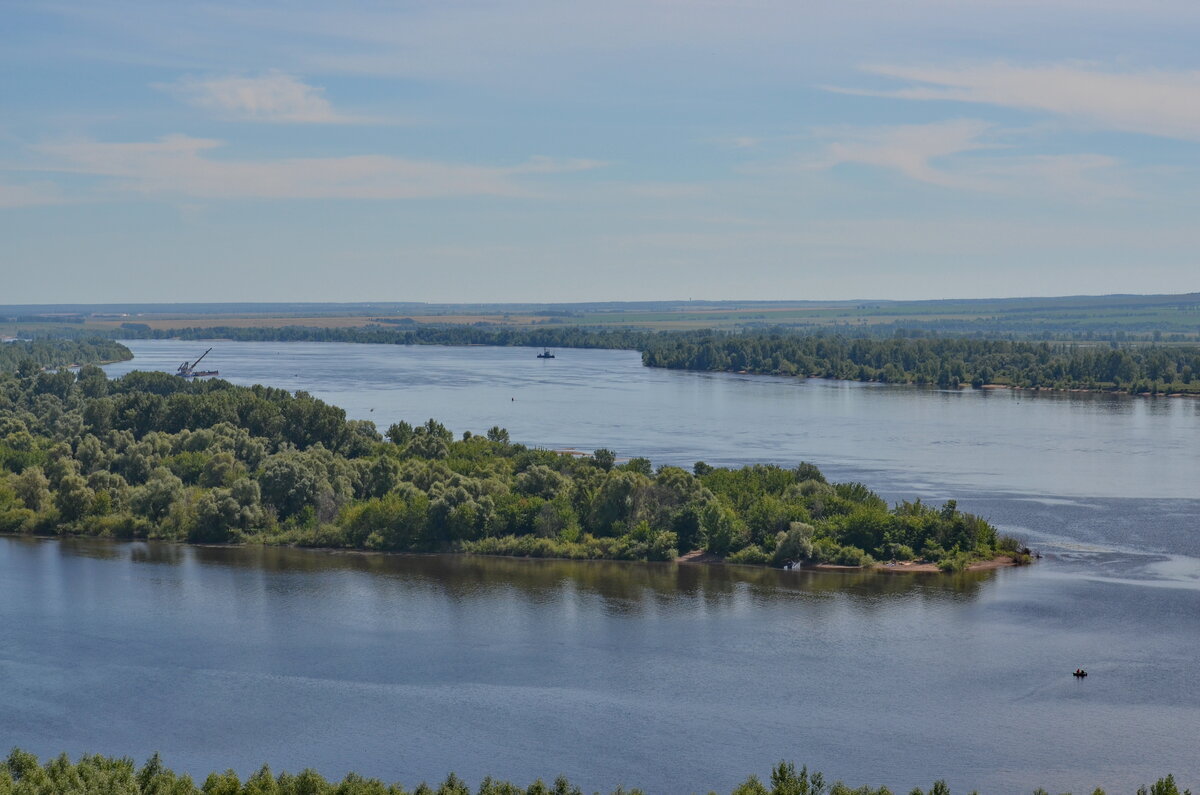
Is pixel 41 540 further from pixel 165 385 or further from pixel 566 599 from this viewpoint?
pixel 165 385

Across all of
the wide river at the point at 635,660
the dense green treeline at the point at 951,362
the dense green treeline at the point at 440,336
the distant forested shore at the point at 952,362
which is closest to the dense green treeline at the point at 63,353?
the dense green treeline at the point at 440,336

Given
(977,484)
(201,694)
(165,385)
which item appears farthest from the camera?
(165,385)

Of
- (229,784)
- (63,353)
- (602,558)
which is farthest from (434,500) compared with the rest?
(63,353)

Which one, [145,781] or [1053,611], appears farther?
[1053,611]

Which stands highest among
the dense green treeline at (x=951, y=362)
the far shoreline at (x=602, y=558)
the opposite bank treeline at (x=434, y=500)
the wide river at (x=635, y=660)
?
the dense green treeline at (x=951, y=362)

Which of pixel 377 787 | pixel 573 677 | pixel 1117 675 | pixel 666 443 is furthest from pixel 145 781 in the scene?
pixel 666 443

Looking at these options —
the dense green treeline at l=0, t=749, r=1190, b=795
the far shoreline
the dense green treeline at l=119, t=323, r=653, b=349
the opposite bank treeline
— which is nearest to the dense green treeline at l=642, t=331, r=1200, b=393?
the dense green treeline at l=119, t=323, r=653, b=349

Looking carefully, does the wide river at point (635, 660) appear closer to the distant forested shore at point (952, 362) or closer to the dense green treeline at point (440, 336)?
the distant forested shore at point (952, 362)
